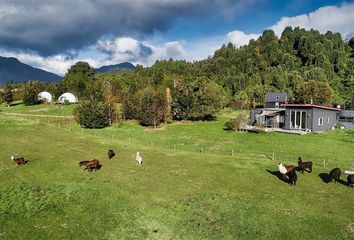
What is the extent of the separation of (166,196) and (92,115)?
44894 millimetres

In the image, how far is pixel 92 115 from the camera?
66688 mm

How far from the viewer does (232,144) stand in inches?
1940

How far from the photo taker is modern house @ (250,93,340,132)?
191 ft

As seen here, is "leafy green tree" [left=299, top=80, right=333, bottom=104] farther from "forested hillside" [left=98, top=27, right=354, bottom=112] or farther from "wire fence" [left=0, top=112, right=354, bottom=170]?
"wire fence" [left=0, top=112, right=354, bottom=170]

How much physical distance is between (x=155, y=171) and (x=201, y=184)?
17.8 ft

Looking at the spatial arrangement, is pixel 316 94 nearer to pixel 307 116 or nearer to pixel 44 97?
pixel 307 116

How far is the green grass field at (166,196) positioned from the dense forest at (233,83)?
33.5 meters

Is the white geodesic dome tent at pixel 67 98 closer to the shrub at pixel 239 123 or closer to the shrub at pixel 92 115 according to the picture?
the shrub at pixel 92 115

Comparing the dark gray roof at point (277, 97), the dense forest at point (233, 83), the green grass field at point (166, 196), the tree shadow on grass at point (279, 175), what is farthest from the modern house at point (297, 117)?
the tree shadow on grass at point (279, 175)

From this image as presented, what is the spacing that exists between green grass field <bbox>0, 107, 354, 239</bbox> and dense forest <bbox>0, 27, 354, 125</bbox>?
110ft

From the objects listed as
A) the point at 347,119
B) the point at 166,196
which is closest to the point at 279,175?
the point at 166,196

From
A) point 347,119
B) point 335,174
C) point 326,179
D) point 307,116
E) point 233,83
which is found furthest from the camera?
point 233,83

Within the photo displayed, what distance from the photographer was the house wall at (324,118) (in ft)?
192

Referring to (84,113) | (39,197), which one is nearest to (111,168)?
(39,197)
